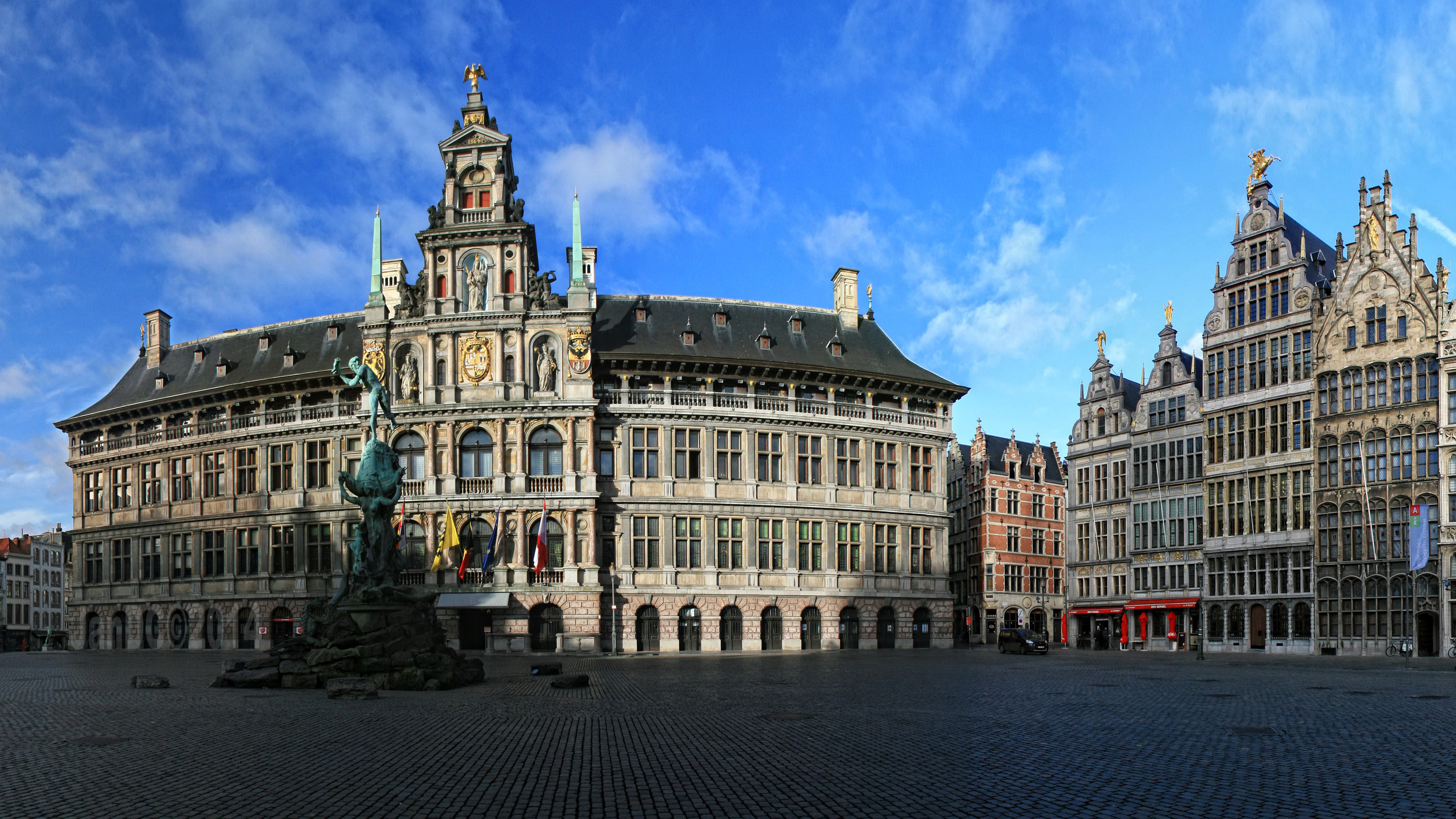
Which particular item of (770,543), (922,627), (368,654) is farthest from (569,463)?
(368,654)

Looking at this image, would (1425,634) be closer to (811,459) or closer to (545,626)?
(811,459)

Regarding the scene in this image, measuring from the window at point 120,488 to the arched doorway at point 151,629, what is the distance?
6.86 meters

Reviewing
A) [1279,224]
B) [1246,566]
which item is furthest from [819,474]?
[1279,224]

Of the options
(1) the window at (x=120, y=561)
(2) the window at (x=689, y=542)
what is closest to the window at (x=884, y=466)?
(2) the window at (x=689, y=542)

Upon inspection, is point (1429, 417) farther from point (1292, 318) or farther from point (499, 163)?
point (499, 163)

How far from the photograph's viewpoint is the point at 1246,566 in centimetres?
6366

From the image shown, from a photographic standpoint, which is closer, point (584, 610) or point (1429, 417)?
point (1429, 417)

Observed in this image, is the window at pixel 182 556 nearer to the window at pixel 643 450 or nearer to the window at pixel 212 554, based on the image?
the window at pixel 212 554

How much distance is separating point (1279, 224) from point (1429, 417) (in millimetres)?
12960

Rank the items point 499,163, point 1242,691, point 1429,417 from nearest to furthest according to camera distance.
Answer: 1. point 1242,691
2. point 1429,417
3. point 499,163

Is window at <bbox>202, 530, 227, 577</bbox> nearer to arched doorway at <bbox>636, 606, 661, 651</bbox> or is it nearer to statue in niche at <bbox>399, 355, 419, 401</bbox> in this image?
statue in niche at <bbox>399, 355, 419, 401</bbox>

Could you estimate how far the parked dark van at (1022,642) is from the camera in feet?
190

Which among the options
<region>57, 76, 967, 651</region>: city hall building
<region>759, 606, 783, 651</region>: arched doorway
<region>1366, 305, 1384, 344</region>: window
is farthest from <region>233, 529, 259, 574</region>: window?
<region>1366, 305, 1384, 344</region>: window

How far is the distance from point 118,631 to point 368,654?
51397 millimetres
